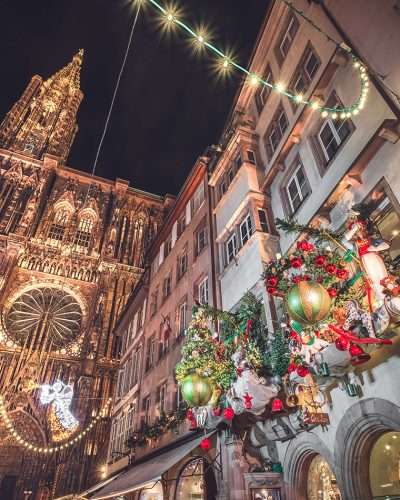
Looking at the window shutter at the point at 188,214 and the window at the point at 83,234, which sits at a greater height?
the window at the point at 83,234

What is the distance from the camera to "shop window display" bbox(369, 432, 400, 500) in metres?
5.39

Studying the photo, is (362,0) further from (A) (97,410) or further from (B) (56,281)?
(B) (56,281)

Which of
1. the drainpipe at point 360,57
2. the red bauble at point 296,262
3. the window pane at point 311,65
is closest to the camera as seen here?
the red bauble at point 296,262

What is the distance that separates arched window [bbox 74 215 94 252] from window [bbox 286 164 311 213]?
33759mm

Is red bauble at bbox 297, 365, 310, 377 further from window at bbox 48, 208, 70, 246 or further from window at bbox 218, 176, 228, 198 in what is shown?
window at bbox 48, 208, 70, 246

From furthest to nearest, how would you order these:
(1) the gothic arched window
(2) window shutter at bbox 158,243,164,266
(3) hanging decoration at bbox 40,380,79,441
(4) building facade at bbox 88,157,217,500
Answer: (1) the gothic arched window < (3) hanging decoration at bbox 40,380,79,441 < (2) window shutter at bbox 158,243,164,266 < (4) building facade at bbox 88,157,217,500

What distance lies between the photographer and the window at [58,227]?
3888 centimetres

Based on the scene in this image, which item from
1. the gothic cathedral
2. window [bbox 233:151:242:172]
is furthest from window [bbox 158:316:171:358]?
the gothic cathedral

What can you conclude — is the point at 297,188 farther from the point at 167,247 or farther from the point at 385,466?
the point at 167,247

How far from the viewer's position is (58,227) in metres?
40.4

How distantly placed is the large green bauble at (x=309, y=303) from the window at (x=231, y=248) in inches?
257

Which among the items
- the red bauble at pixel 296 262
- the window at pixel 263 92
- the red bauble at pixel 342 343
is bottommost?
the red bauble at pixel 342 343

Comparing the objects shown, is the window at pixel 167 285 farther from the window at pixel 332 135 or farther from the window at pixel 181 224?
the window at pixel 332 135

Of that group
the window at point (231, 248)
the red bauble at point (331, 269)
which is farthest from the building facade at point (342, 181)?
the window at point (231, 248)
